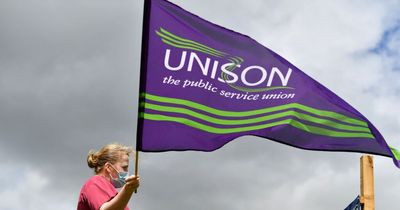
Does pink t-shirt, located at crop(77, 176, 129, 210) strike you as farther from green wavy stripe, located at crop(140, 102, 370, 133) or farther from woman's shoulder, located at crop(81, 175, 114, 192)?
green wavy stripe, located at crop(140, 102, 370, 133)

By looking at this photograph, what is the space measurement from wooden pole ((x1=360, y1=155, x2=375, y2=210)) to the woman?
4.27 meters

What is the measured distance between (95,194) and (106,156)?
437 millimetres

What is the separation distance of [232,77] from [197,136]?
3.12 feet

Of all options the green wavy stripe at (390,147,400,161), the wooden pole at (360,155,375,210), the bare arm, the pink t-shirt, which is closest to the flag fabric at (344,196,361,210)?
the wooden pole at (360,155,375,210)

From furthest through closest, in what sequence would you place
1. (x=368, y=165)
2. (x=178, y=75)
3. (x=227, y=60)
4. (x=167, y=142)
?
(x=368, y=165), (x=227, y=60), (x=178, y=75), (x=167, y=142)

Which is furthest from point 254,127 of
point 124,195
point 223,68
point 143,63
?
point 124,195

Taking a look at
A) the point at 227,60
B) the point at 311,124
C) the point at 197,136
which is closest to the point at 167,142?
the point at 197,136

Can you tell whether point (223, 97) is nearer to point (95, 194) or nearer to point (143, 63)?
point (143, 63)

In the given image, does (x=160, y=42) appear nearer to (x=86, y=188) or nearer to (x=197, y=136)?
(x=197, y=136)

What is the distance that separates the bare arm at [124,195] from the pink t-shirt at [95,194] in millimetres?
194

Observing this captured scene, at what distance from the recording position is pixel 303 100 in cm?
814

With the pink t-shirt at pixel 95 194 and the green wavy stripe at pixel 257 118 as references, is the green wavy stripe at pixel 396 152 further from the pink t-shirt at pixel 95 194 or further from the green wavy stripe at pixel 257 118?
the pink t-shirt at pixel 95 194

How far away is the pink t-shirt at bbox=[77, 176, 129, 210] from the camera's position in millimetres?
5566

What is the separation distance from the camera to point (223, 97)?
24.9 ft
